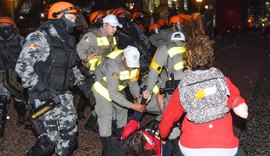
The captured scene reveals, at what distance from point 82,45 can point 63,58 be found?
4.66ft

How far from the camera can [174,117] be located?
3.11 m

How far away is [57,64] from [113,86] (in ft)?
2.32

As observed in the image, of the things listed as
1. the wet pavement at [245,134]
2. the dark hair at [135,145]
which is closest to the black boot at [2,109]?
the wet pavement at [245,134]

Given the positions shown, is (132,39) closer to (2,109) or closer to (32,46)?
(2,109)

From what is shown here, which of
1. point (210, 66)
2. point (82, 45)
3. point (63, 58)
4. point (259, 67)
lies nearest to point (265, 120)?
point (82, 45)

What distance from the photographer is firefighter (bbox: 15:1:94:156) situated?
430 cm

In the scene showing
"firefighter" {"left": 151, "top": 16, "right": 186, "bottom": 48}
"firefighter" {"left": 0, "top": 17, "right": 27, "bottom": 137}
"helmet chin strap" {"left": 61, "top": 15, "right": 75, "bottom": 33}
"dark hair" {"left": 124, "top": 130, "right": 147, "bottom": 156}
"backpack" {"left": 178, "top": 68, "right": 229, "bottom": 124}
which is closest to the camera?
"backpack" {"left": 178, "top": 68, "right": 229, "bottom": 124}

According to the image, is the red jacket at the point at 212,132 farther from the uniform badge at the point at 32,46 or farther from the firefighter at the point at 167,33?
the firefighter at the point at 167,33

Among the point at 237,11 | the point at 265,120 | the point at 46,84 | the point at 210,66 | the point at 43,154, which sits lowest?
the point at 237,11

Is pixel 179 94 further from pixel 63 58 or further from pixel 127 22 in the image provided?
pixel 127 22

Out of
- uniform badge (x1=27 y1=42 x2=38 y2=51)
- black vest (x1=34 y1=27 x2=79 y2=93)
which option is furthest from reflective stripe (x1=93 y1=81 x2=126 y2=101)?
uniform badge (x1=27 y1=42 x2=38 y2=51)

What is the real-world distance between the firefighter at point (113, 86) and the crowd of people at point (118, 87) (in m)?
0.01

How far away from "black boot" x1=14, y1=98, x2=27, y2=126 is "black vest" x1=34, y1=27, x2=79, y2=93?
2494 millimetres

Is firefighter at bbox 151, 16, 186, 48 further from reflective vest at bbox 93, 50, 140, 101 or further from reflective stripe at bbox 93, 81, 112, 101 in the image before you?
reflective stripe at bbox 93, 81, 112, 101
